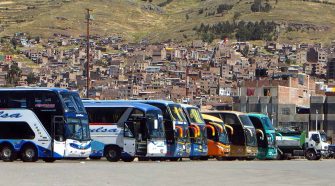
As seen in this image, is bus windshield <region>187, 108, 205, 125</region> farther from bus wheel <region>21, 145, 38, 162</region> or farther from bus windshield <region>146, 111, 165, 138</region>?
bus wheel <region>21, 145, 38, 162</region>

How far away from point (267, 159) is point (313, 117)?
51.8 meters

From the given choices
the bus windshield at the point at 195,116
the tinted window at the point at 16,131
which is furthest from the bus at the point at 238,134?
the tinted window at the point at 16,131

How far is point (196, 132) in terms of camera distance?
5222 centimetres

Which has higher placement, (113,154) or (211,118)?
(211,118)

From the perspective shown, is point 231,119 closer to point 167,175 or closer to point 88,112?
point 88,112

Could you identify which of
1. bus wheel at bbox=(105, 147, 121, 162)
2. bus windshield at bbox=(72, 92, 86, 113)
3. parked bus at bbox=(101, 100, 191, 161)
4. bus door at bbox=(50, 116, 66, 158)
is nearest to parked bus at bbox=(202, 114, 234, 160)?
parked bus at bbox=(101, 100, 191, 161)

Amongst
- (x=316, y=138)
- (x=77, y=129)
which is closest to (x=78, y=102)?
(x=77, y=129)

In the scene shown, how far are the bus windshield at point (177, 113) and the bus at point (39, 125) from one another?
7.67m

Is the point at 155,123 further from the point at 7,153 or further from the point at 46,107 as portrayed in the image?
the point at 7,153

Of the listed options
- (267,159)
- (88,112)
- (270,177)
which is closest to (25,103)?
(88,112)

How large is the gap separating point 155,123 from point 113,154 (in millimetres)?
2506

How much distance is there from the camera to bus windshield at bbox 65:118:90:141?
4241 cm

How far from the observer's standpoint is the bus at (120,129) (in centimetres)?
4641

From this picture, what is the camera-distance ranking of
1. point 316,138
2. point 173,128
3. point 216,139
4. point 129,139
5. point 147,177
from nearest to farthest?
point 147,177 → point 129,139 → point 173,128 → point 216,139 → point 316,138
